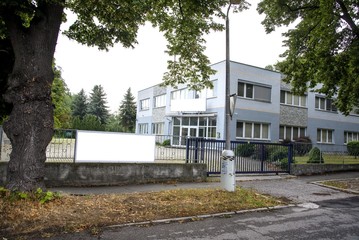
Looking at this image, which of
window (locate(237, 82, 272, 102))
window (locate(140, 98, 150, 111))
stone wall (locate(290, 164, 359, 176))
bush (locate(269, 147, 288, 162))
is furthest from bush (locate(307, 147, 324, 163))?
window (locate(140, 98, 150, 111))

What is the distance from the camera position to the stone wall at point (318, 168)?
49.8 ft

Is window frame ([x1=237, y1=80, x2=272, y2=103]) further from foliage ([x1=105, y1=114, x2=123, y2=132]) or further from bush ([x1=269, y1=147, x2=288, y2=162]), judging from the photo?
foliage ([x1=105, y1=114, x2=123, y2=132])

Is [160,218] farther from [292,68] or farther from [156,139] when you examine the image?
[292,68]

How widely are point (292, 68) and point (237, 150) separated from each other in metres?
7.06

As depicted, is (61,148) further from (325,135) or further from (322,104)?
(325,135)

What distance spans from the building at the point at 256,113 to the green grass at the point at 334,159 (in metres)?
3.38

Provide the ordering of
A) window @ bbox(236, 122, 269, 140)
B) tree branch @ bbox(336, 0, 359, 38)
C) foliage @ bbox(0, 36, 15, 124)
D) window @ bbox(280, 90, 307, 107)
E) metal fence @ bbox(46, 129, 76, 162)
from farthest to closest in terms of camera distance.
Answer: window @ bbox(280, 90, 307, 107) → window @ bbox(236, 122, 269, 140) → tree branch @ bbox(336, 0, 359, 38) → metal fence @ bbox(46, 129, 76, 162) → foliage @ bbox(0, 36, 15, 124)

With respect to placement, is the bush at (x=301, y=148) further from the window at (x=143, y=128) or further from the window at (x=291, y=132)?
the window at (x=143, y=128)

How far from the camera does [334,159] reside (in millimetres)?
17406

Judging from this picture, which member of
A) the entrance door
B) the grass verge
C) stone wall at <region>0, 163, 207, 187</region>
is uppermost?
the entrance door

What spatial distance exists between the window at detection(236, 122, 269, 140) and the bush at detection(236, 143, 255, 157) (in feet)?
37.9

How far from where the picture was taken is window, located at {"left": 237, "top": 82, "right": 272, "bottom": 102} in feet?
85.9

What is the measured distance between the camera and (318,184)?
12.5 meters

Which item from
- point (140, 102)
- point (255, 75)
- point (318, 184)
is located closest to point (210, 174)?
point (318, 184)
